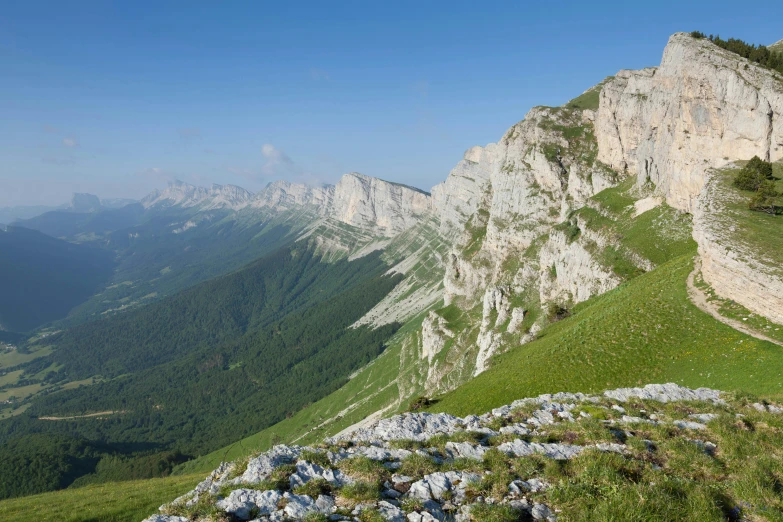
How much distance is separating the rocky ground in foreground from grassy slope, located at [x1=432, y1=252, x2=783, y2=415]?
10.5 m

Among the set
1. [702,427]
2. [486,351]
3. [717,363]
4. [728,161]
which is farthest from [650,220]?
[702,427]

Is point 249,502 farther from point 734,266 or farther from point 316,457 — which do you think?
point 734,266

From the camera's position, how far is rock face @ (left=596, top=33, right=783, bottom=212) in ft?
163

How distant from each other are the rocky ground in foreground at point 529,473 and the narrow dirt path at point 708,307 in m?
14.1

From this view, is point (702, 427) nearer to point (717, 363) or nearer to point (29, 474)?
point (717, 363)

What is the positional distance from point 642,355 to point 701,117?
1891 inches

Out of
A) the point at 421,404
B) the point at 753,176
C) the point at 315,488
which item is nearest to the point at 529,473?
the point at 315,488

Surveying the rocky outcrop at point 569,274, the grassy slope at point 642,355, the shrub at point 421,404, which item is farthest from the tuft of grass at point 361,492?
the rocky outcrop at point 569,274

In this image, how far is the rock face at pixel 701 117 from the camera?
163 ft

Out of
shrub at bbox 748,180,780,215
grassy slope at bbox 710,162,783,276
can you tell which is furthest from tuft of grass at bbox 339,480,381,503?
shrub at bbox 748,180,780,215

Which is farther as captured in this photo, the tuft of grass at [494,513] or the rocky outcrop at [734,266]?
the rocky outcrop at [734,266]

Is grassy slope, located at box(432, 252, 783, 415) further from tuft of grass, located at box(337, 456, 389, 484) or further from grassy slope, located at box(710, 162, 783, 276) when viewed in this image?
tuft of grass, located at box(337, 456, 389, 484)

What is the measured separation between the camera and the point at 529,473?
41.5ft

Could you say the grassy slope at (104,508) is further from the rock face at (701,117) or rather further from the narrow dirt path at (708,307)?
the rock face at (701,117)
